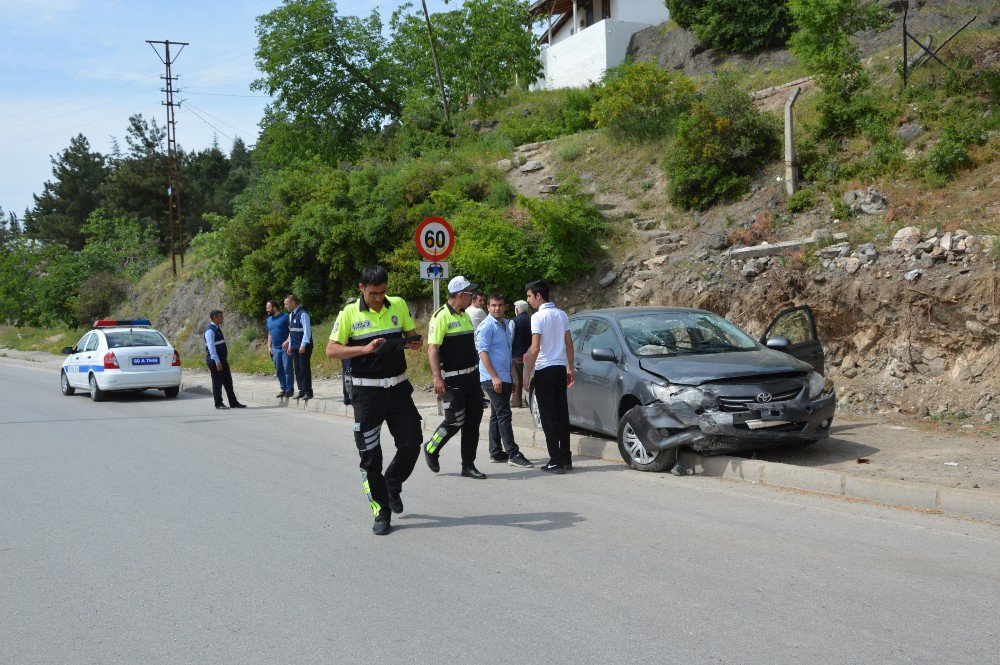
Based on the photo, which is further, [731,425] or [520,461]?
[520,461]

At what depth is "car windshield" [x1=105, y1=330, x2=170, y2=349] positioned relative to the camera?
18109mm

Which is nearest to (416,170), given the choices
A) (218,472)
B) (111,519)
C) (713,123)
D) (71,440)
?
(713,123)

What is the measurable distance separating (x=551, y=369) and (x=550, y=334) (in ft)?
1.18

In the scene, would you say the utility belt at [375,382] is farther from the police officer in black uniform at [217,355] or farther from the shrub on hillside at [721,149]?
the shrub on hillside at [721,149]

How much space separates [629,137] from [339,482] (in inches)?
687

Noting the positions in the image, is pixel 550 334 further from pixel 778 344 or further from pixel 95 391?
pixel 95 391

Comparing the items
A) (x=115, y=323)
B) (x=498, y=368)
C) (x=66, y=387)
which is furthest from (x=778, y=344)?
(x=66, y=387)

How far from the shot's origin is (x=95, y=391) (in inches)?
695

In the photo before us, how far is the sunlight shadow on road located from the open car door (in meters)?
4.18

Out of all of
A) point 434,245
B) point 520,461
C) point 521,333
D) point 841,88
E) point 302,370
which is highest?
point 841,88

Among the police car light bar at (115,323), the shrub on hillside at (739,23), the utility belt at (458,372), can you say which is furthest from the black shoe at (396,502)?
the shrub on hillside at (739,23)

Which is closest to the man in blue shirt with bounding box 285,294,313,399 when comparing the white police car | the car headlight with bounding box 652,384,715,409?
the white police car

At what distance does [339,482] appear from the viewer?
328 inches

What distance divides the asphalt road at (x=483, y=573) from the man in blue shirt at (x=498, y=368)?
20.5 inches
